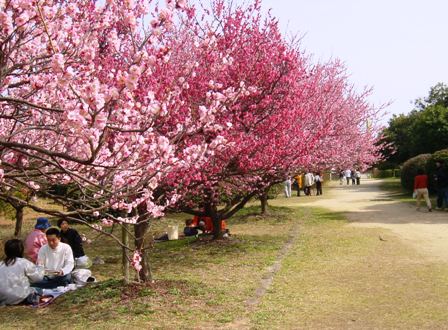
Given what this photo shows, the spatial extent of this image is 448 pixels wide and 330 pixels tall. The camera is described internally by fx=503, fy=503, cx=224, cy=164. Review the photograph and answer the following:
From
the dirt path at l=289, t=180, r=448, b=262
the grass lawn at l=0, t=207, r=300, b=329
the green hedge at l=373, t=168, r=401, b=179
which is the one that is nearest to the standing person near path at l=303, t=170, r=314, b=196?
the dirt path at l=289, t=180, r=448, b=262

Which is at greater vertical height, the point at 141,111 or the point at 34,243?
the point at 141,111

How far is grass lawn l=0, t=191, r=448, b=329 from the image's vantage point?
20.5 feet

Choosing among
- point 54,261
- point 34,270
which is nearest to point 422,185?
point 54,261

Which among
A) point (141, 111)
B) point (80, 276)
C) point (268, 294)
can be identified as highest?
point (141, 111)

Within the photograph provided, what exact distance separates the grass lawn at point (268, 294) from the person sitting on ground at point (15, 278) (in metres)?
0.17

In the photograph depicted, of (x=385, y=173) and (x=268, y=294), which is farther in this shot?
(x=385, y=173)

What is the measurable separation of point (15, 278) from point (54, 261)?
0.70 meters

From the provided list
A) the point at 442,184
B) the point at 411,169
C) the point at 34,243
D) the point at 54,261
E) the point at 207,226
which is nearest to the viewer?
the point at 54,261

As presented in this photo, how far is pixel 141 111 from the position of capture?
5652mm

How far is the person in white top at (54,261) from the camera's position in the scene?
7.75 m

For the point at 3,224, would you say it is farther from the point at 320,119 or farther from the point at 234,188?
the point at 320,119

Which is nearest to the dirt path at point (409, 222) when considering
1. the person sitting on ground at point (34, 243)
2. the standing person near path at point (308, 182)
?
the person sitting on ground at point (34, 243)

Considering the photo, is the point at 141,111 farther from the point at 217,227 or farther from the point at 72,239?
the point at 217,227

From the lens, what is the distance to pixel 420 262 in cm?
945
